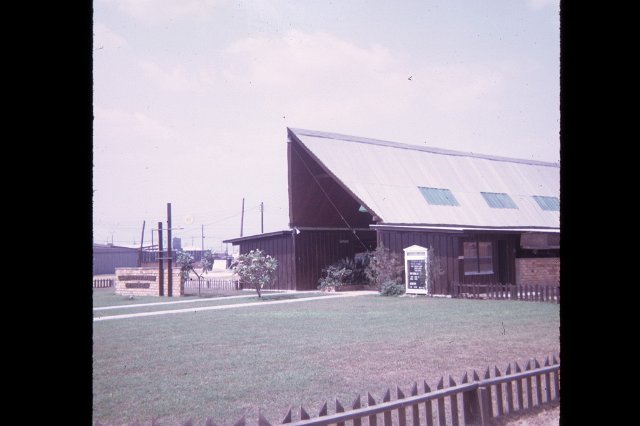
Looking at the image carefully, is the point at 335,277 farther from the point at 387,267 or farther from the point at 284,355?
the point at 284,355

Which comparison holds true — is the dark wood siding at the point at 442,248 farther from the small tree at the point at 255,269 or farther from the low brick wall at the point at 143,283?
the low brick wall at the point at 143,283

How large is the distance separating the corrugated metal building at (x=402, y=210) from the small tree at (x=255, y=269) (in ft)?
12.6

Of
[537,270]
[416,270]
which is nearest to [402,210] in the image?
[416,270]

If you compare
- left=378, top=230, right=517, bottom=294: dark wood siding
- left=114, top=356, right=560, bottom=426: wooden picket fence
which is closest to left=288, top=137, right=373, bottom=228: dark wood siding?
left=378, top=230, right=517, bottom=294: dark wood siding

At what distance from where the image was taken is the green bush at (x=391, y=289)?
89.3 feet

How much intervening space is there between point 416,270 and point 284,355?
16.6 meters

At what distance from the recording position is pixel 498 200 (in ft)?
120

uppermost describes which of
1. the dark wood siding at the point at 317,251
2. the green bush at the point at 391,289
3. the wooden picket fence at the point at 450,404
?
the dark wood siding at the point at 317,251

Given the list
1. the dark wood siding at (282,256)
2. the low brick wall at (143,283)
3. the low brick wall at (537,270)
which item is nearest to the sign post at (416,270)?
the low brick wall at (537,270)

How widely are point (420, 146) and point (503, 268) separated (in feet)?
45.3
